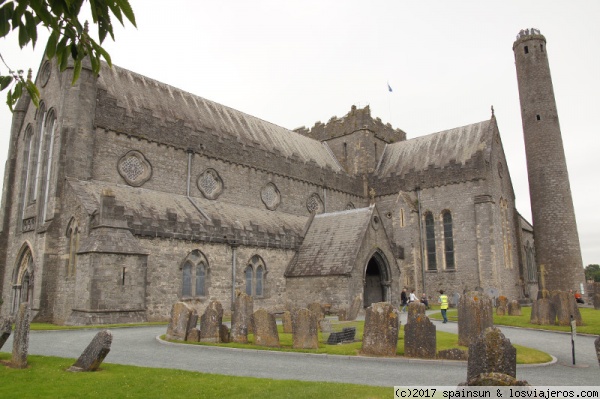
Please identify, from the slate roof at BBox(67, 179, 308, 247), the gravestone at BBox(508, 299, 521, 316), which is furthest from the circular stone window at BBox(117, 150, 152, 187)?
the gravestone at BBox(508, 299, 521, 316)


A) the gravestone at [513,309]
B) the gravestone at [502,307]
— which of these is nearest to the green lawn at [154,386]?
the gravestone at [513,309]

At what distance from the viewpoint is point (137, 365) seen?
10.2 m

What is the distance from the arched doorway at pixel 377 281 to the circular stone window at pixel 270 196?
6986 mm

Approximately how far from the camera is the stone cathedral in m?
20.1

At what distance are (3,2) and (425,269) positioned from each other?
108 ft

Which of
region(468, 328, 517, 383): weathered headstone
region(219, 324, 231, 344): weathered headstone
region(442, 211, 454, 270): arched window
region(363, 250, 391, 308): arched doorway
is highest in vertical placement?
region(442, 211, 454, 270): arched window

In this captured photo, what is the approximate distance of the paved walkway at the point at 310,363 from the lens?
9.15 metres

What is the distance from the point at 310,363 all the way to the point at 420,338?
2678mm

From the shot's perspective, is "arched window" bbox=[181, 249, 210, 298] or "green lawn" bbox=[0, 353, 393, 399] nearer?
"green lawn" bbox=[0, 353, 393, 399]

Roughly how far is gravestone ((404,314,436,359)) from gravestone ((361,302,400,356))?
1.08 ft

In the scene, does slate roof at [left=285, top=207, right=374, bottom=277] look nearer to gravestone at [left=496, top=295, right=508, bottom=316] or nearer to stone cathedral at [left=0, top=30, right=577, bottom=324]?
stone cathedral at [left=0, top=30, right=577, bottom=324]

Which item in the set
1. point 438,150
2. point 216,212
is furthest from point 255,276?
point 438,150

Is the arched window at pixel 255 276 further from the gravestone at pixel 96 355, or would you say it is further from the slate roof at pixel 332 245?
the gravestone at pixel 96 355

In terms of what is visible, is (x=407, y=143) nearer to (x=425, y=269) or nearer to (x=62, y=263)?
(x=425, y=269)
